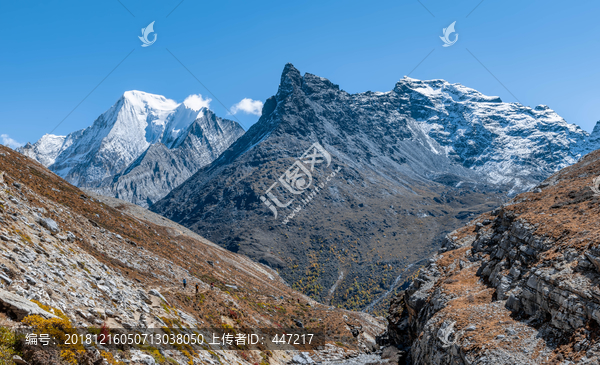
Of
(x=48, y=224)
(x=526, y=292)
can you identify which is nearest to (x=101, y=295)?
(x=48, y=224)

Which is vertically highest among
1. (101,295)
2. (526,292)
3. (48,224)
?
(526,292)

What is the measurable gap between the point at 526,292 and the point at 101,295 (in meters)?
26.1

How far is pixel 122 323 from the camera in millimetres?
19094

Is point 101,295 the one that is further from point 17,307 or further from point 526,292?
point 526,292

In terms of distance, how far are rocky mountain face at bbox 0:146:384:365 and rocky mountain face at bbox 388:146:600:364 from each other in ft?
51.8

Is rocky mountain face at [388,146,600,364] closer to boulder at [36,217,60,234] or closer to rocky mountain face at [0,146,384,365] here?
rocky mountain face at [0,146,384,365]

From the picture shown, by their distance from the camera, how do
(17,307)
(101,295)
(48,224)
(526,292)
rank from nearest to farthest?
(17,307) < (101,295) < (526,292) < (48,224)

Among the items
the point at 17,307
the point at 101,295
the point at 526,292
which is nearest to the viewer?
the point at 17,307

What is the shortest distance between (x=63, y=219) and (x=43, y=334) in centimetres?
2313

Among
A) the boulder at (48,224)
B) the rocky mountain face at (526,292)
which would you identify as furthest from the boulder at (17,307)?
the rocky mountain face at (526,292)

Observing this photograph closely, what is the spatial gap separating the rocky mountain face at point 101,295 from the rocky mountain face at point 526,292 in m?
15.8

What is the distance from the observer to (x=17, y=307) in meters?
13.3

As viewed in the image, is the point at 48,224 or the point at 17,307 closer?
the point at 17,307

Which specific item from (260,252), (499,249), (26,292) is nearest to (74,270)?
(26,292)
